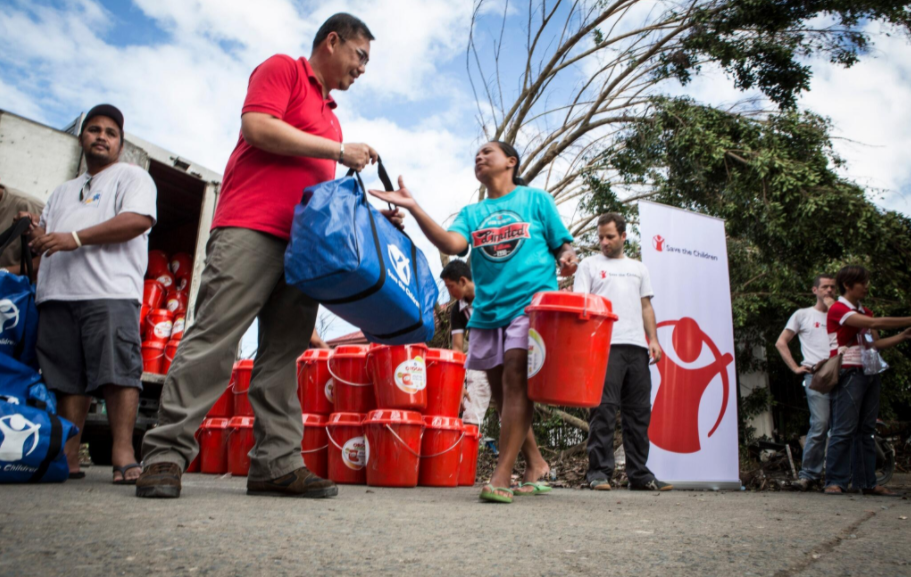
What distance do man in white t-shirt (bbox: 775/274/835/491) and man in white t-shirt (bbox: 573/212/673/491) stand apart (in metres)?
1.78

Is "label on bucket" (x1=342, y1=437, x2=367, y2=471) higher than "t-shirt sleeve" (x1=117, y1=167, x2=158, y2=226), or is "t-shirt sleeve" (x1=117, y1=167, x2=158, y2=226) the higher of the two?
"t-shirt sleeve" (x1=117, y1=167, x2=158, y2=226)

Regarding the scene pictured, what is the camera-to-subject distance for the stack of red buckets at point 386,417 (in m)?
4.54

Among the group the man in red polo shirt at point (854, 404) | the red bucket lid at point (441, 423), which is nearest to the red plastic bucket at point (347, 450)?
the red bucket lid at point (441, 423)

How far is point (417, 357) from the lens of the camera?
15.5 feet

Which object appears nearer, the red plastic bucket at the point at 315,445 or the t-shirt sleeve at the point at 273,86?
the t-shirt sleeve at the point at 273,86

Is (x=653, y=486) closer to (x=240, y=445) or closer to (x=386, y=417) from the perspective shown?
(x=386, y=417)

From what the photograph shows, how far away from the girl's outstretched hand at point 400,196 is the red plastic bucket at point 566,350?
74 centimetres

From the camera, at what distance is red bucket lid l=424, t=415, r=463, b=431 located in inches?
190

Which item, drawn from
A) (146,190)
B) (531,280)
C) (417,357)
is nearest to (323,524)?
(531,280)

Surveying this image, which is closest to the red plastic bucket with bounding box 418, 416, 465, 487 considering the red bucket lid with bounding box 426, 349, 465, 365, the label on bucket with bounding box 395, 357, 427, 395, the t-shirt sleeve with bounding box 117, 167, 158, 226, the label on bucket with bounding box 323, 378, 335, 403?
the label on bucket with bounding box 395, 357, 427, 395

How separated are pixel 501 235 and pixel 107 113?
211 cm

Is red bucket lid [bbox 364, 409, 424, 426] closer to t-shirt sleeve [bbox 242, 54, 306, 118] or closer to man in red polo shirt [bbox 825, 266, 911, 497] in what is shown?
t-shirt sleeve [bbox 242, 54, 306, 118]

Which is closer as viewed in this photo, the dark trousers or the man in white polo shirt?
the man in white polo shirt

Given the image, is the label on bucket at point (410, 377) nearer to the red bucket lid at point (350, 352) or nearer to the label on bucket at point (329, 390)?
the red bucket lid at point (350, 352)
